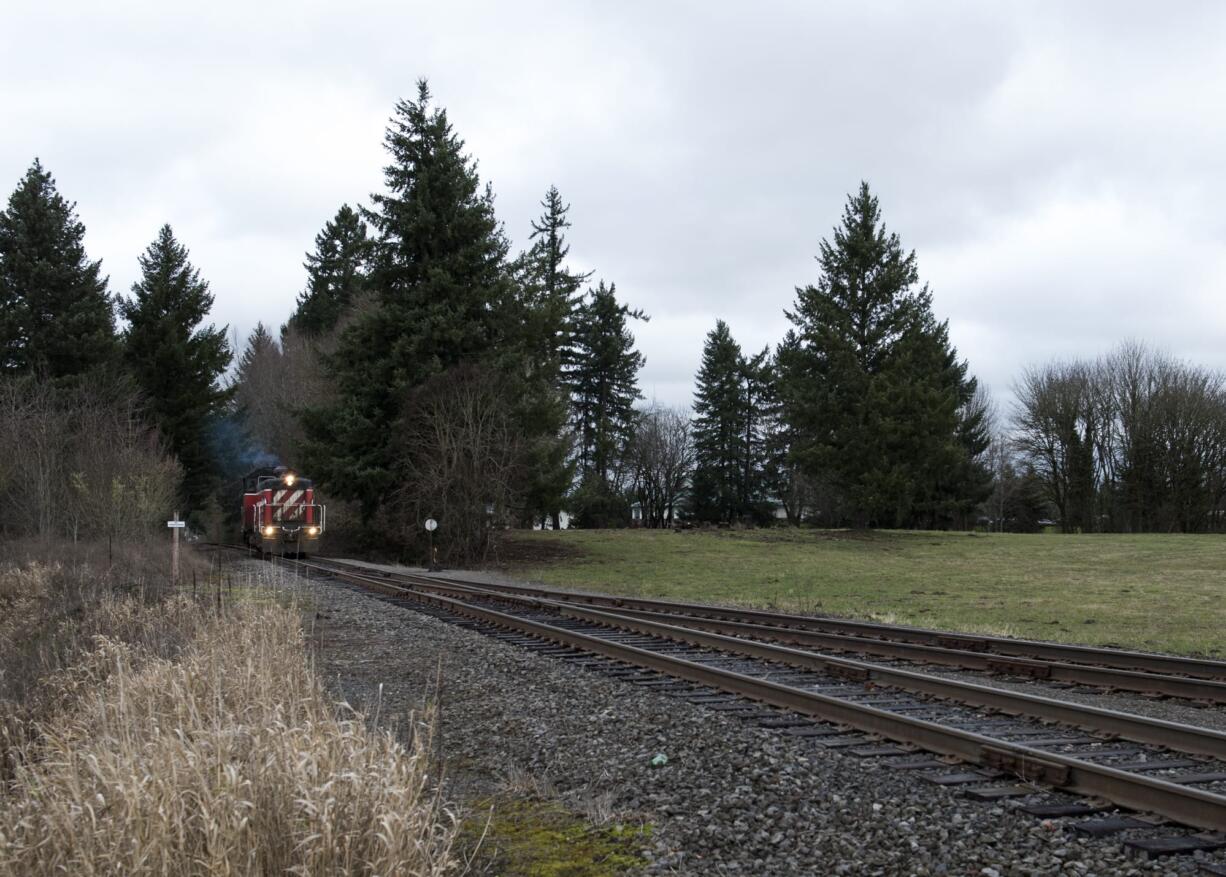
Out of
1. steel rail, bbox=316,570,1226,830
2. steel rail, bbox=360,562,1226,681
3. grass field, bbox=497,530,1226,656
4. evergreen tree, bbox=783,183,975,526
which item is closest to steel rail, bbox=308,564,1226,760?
steel rail, bbox=316,570,1226,830

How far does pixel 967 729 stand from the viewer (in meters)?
7.19

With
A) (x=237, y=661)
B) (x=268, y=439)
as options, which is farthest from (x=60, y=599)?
(x=268, y=439)

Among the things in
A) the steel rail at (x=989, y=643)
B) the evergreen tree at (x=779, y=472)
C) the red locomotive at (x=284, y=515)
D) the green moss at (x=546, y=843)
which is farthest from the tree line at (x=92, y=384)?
the evergreen tree at (x=779, y=472)

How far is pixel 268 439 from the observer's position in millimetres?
59812

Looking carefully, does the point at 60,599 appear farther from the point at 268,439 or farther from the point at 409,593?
the point at 268,439

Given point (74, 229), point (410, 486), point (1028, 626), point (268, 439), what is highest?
point (74, 229)

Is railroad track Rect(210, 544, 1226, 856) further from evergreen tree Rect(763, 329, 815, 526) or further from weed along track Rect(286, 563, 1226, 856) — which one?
evergreen tree Rect(763, 329, 815, 526)

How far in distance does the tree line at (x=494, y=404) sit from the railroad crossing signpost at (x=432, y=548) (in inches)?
33.1

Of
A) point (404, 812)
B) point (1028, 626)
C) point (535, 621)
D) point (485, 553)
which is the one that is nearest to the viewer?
point (404, 812)

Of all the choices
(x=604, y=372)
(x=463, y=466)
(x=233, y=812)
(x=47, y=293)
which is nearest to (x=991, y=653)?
(x=233, y=812)

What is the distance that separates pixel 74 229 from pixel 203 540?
584 inches

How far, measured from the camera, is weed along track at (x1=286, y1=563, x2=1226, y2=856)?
5.10 meters

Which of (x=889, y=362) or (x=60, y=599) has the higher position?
(x=889, y=362)

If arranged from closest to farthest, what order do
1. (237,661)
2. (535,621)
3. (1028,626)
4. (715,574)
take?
1. (237,661)
2. (535,621)
3. (1028,626)
4. (715,574)
